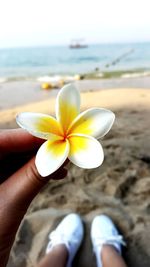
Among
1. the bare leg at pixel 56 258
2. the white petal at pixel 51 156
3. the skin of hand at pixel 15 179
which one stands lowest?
the bare leg at pixel 56 258

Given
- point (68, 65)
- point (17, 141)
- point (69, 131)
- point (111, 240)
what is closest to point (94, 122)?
point (69, 131)

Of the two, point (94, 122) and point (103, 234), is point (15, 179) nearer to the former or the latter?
point (94, 122)

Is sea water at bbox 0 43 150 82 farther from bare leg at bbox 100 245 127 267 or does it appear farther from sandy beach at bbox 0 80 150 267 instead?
bare leg at bbox 100 245 127 267

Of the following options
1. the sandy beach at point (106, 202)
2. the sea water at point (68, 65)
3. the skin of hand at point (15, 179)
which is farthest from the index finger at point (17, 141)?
the sea water at point (68, 65)

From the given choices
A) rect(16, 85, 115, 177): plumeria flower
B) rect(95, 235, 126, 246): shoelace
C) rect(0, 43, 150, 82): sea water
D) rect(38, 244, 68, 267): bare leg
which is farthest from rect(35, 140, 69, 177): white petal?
rect(0, 43, 150, 82): sea water

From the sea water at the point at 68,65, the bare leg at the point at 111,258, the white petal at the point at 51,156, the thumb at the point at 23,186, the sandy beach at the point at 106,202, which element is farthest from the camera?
the sea water at the point at 68,65

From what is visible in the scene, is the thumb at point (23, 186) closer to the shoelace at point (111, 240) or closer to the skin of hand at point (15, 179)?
the skin of hand at point (15, 179)

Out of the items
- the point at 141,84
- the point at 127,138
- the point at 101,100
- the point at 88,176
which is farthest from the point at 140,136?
the point at 141,84
